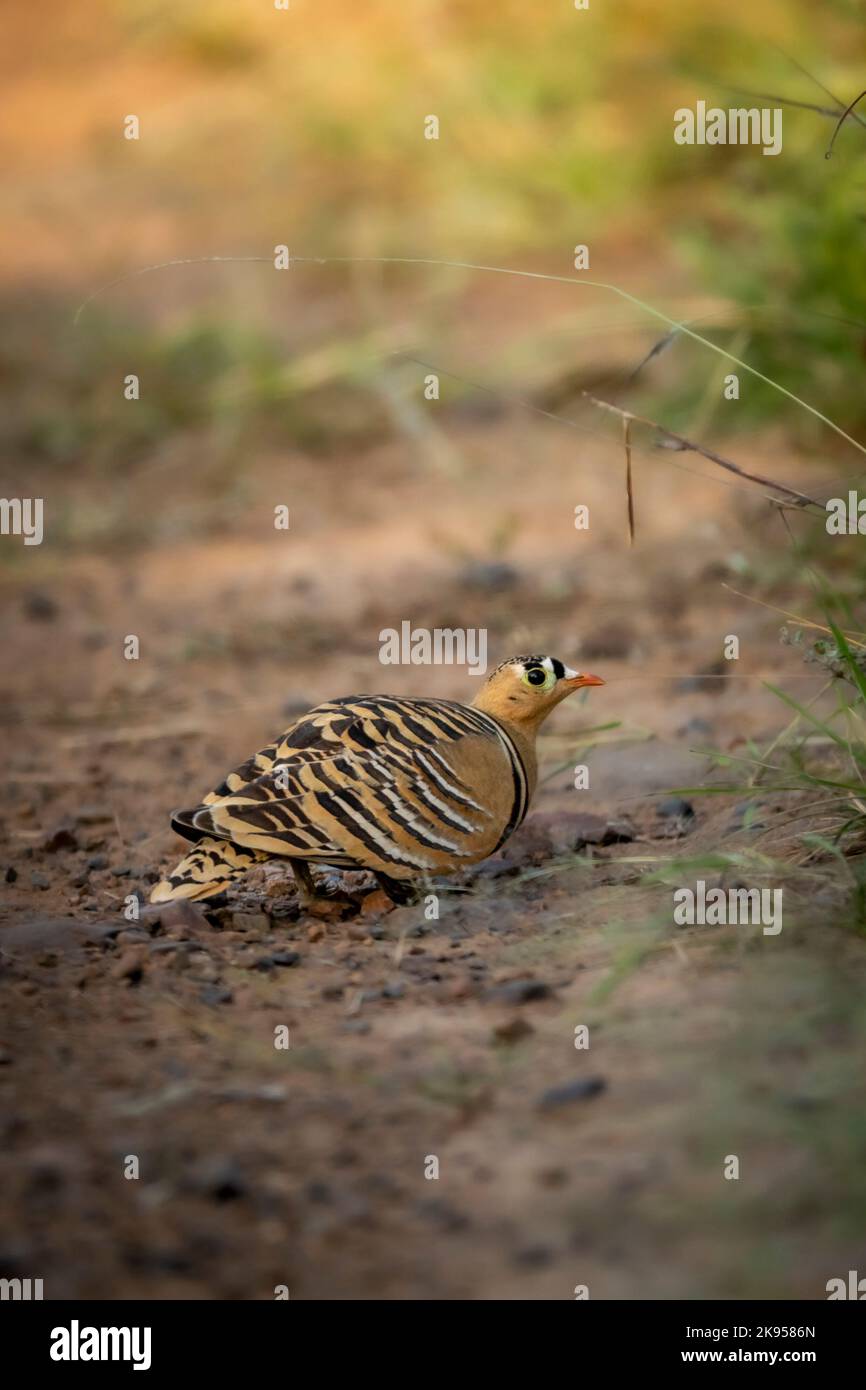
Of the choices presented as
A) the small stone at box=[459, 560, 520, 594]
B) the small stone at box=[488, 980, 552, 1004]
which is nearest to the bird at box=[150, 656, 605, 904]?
the small stone at box=[488, 980, 552, 1004]

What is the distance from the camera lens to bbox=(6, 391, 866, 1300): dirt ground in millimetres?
2410

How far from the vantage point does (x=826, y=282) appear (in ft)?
21.5

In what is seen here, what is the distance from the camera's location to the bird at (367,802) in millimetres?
3543

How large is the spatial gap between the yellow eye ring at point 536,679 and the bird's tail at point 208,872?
0.81 metres

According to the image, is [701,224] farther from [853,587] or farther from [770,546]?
[853,587]

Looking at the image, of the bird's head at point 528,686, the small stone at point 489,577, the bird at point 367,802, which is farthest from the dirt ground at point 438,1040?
the small stone at point 489,577

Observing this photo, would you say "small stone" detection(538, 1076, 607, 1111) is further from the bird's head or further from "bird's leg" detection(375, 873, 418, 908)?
the bird's head

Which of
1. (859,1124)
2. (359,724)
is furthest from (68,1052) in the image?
(859,1124)

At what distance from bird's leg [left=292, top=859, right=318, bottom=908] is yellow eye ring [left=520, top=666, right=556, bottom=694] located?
0.71 metres

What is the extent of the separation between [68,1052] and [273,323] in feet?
23.1

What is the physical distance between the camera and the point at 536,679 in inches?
157

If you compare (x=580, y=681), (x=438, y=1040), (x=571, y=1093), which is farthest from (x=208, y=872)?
(x=571, y=1093)

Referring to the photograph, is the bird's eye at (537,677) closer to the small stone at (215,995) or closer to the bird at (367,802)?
the bird at (367,802)

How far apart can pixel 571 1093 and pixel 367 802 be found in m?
1.02
